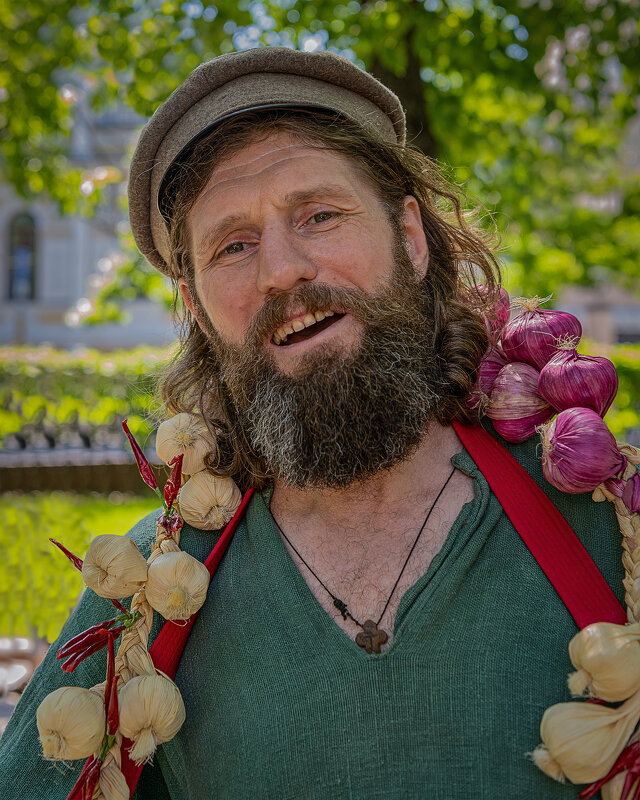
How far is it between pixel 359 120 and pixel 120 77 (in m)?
5.45

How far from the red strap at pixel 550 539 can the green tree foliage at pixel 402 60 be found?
8.58ft

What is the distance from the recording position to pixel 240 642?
64.9 inches

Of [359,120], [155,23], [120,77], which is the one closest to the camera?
[359,120]

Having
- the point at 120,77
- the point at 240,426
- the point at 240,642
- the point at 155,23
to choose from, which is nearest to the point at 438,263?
the point at 240,426

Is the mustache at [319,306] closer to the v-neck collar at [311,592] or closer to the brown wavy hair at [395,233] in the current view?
the brown wavy hair at [395,233]

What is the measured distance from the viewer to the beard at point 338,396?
5.99 ft

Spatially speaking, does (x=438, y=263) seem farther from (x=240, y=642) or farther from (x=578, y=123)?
(x=578, y=123)

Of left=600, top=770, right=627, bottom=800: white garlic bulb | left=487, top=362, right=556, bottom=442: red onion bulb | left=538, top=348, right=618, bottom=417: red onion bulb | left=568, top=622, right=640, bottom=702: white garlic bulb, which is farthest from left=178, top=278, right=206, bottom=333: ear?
left=600, top=770, right=627, bottom=800: white garlic bulb

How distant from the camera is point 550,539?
1.58 metres

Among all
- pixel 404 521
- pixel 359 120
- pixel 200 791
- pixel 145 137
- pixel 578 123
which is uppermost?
pixel 359 120

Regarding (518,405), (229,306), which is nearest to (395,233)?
(229,306)

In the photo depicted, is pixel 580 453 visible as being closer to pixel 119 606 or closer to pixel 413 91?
pixel 119 606

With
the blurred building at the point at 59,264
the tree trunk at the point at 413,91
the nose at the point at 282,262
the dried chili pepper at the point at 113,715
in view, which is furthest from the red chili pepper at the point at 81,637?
the blurred building at the point at 59,264

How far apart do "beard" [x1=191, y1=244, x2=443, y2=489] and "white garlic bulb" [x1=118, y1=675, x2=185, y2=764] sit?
56cm
